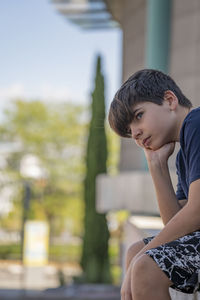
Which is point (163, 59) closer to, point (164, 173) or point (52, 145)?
point (164, 173)

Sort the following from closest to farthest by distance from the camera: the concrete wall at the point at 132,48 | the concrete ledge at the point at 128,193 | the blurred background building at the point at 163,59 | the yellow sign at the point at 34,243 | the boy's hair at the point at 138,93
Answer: the boy's hair at the point at 138,93
the concrete ledge at the point at 128,193
the blurred background building at the point at 163,59
the concrete wall at the point at 132,48
the yellow sign at the point at 34,243

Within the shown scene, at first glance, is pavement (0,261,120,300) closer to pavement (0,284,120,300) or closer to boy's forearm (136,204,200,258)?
pavement (0,284,120,300)

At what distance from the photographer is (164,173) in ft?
7.72

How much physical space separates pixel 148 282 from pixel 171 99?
27.8 inches

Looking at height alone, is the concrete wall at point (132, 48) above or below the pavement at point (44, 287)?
above

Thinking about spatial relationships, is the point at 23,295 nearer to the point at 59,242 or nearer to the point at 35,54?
the point at 59,242

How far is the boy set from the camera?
72.4 inches

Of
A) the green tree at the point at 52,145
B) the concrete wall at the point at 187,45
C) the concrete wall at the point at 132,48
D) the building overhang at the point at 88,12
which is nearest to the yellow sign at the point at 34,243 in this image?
the concrete wall at the point at 132,48

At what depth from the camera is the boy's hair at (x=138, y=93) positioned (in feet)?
7.11

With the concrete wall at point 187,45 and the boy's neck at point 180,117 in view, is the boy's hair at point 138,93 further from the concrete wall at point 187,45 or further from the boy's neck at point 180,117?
the concrete wall at point 187,45

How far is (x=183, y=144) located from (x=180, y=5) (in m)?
12.2

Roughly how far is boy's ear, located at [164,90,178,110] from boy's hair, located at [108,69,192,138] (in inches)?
0.5

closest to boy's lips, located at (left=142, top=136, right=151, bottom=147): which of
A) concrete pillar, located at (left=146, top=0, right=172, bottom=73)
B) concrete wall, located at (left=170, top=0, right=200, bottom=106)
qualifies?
concrete pillar, located at (left=146, top=0, right=172, bottom=73)

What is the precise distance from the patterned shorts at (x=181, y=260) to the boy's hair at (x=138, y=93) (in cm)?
51
